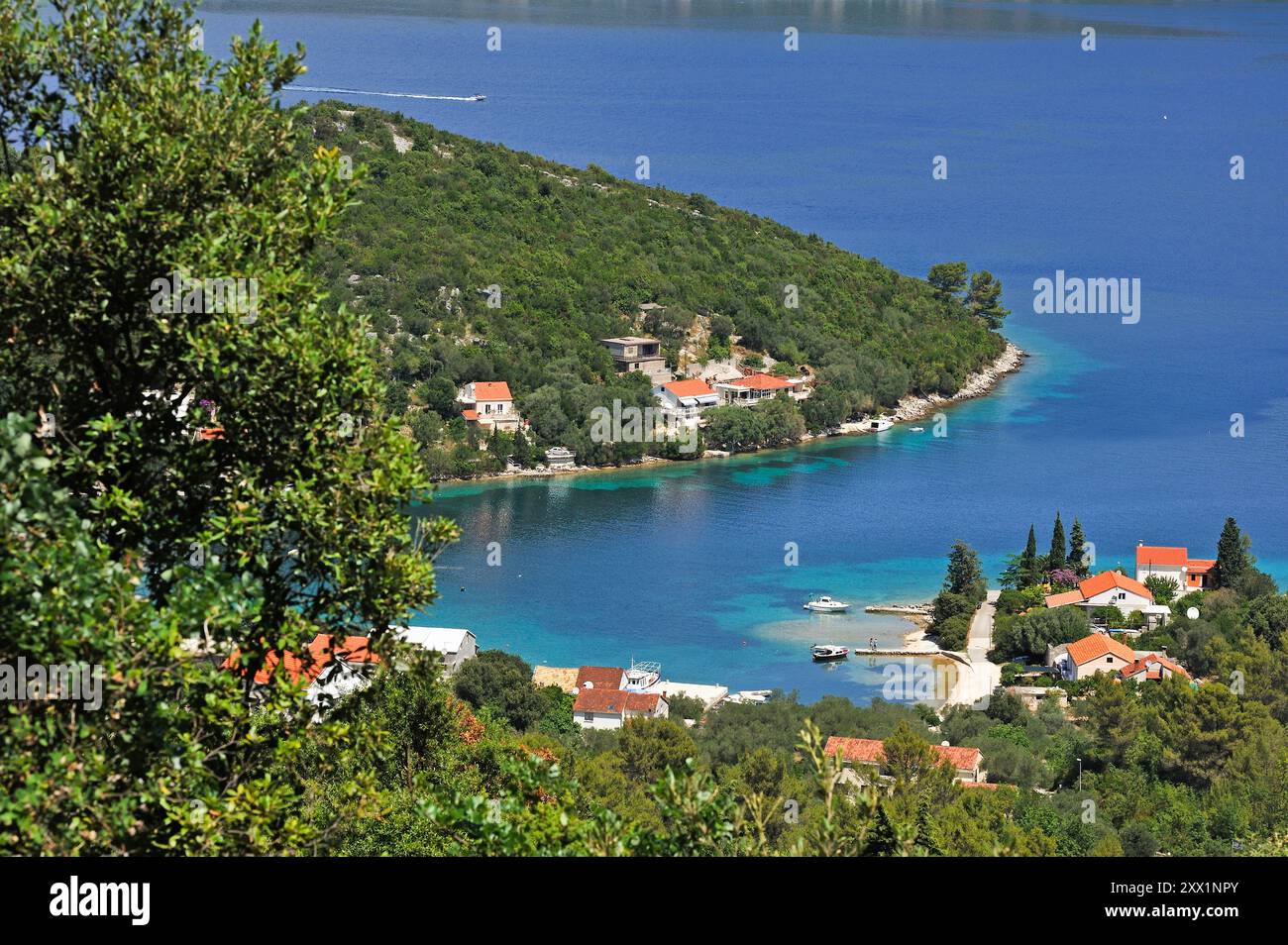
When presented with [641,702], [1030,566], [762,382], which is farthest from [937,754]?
[762,382]

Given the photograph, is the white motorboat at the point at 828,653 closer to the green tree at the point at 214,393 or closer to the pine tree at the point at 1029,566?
the pine tree at the point at 1029,566

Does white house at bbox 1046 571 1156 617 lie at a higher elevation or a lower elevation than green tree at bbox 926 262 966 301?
lower

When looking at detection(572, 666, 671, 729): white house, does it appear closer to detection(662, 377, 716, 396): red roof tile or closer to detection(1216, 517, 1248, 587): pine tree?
detection(1216, 517, 1248, 587): pine tree

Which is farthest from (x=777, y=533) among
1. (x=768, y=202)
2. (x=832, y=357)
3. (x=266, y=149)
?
(x=768, y=202)

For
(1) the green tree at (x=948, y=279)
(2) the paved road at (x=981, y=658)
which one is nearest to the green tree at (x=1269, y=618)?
(2) the paved road at (x=981, y=658)

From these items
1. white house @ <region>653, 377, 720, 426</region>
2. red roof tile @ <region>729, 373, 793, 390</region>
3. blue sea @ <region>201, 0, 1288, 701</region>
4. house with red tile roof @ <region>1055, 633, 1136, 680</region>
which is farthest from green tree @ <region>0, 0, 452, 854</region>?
red roof tile @ <region>729, 373, 793, 390</region>
